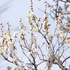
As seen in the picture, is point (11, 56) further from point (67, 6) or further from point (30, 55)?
point (67, 6)

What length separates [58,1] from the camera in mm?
4434

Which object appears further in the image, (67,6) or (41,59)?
(41,59)

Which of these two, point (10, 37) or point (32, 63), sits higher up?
point (10, 37)

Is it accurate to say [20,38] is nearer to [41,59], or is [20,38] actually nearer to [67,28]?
[41,59]

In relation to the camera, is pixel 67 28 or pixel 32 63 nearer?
pixel 67 28

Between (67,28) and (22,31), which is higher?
(22,31)

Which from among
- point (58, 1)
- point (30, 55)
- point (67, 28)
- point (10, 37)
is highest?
point (10, 37)

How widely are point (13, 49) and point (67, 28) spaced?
3.32 m

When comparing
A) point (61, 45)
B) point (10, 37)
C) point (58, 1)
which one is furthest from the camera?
point (10, 37)

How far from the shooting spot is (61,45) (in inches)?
252

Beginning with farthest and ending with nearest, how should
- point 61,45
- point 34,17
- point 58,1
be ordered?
1. point 34,17
2. point 61,45
3. point 58,1

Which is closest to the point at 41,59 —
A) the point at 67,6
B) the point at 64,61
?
the point at 64,61

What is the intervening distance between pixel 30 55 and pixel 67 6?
3565mm

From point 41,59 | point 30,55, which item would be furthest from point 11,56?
point 41,59
